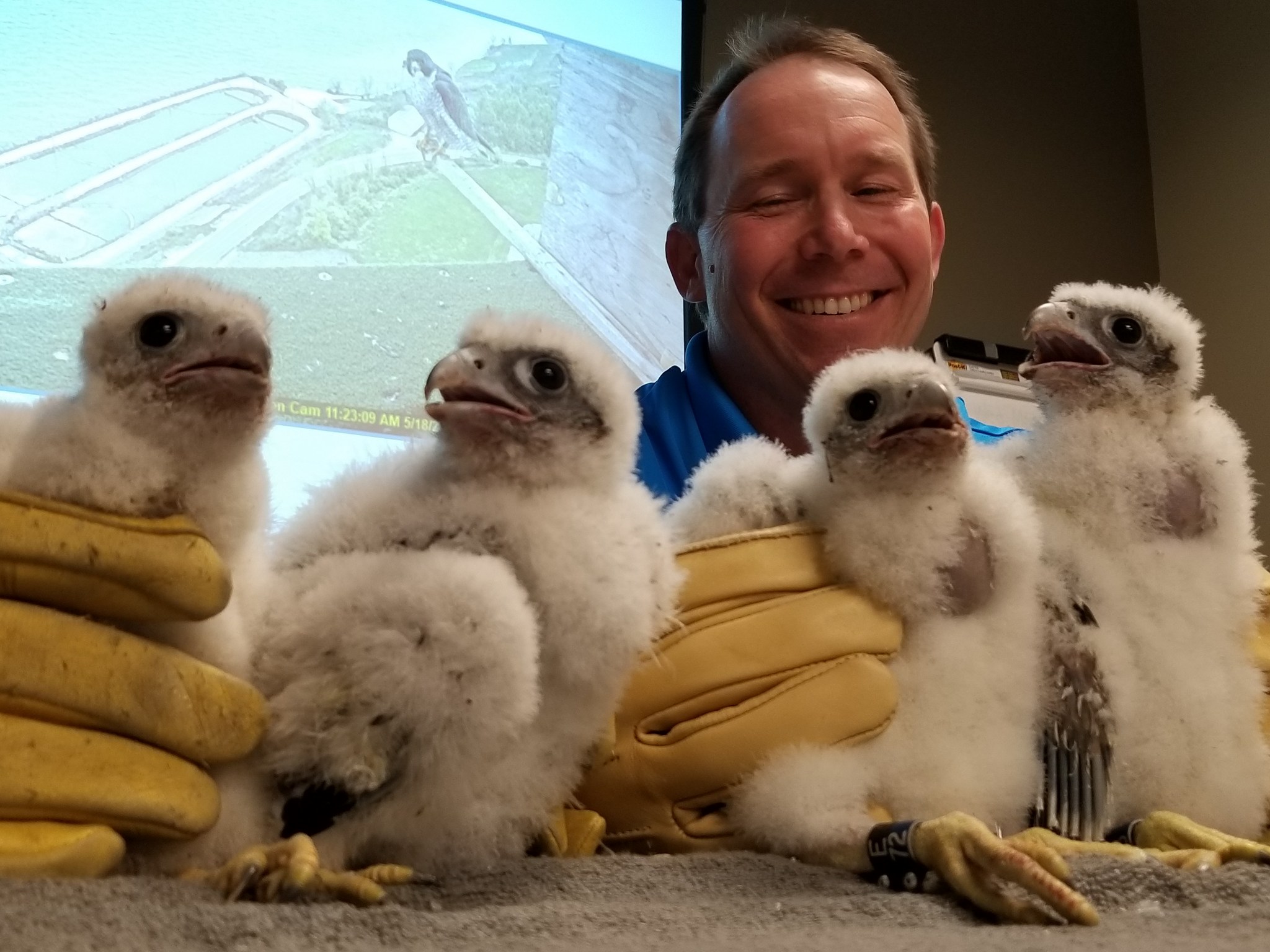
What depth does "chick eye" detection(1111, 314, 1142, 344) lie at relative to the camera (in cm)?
143

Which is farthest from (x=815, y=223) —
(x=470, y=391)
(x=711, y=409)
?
(x=470, y=391)

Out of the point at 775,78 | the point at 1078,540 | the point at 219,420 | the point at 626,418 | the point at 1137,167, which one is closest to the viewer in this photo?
the point at 219,420

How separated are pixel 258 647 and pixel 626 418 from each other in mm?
454

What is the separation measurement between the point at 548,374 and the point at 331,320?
1.79m

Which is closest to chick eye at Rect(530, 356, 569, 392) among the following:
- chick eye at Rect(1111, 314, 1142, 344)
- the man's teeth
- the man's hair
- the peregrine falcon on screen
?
chick eye at Rect(1111, 314, 1142, 344)

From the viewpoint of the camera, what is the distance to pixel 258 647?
1.05 metres

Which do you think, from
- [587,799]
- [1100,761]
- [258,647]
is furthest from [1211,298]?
[258,647]

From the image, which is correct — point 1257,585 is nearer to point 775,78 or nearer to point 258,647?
point 258,647

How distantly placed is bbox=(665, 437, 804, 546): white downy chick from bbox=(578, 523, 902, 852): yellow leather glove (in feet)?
0.27

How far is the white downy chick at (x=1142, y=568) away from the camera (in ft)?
4.18

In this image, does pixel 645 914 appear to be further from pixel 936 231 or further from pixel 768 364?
pixel 936 231

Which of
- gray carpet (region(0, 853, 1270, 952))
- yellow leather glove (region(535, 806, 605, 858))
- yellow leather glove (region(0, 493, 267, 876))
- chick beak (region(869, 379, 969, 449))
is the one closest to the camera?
gray carpet (region(0, 853, 1270, 952))

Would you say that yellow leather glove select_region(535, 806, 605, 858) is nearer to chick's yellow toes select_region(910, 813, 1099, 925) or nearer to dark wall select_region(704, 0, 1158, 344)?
chick's yellow toes select_region(910, 813, 1099, 925)

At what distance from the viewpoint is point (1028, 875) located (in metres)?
0.91
